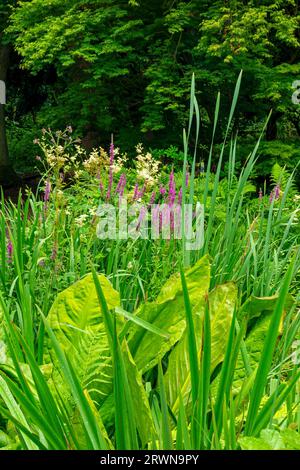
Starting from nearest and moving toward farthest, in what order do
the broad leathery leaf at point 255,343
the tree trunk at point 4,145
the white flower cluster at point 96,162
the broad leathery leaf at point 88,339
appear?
the broad leathery leaf at point 88,339, the broad leathery leaf at point 255,343, the white flower cluster at point 96,162, the tree trunk at point 4,145

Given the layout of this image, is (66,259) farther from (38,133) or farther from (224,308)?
(38,133)

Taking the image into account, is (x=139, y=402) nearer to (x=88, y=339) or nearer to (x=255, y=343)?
(x=88, y=339)

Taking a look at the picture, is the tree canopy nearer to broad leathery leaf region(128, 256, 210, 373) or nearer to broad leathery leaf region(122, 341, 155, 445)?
broad leathery leaf region(128, 256, 210, 373)

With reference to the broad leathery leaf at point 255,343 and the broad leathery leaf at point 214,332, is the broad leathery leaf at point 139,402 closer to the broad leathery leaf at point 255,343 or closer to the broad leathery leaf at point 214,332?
the broad leathery leaf at point 214,332

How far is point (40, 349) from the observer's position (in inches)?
74.8

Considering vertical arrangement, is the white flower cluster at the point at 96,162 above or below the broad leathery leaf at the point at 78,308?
above

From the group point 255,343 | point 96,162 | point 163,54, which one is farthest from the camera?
point 163,54

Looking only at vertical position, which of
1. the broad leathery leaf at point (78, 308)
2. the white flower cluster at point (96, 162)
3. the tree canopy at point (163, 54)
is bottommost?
the broad leathery leaf at point (78, 308)

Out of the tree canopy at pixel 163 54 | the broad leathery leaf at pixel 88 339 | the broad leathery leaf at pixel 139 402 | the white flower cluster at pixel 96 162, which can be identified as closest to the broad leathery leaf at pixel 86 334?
the broad leathery leaf at pixel 88 339

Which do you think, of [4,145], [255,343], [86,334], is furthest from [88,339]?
[4,145]

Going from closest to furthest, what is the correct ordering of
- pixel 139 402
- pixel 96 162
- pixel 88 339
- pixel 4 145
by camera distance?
pixel 139 402 < pixel 88 339 < pixel 96 162 < pixel 4 145

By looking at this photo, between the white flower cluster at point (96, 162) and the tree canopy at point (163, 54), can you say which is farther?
the tree canopy at point (163, 54)

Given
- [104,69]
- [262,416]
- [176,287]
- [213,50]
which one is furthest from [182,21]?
[262,416]

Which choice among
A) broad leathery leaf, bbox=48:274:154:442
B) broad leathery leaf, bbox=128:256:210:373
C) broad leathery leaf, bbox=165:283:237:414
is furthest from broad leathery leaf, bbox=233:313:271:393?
broad leathery leaf, bbox=48:274:154:442
